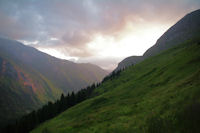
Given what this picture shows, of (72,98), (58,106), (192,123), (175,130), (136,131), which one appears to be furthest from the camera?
(72,98)

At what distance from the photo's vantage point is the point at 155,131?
19.4 meters

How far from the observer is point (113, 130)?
26.5 m

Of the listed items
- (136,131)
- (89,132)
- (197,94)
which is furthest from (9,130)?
(197,94)

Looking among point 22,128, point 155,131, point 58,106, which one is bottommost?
point 22,128

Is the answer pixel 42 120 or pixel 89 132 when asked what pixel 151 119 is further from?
pixel 42 120

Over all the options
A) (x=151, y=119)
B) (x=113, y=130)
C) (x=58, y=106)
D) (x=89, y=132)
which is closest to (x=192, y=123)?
(x=151, y=119)

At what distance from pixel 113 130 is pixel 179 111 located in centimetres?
1399

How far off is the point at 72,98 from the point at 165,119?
8803cm

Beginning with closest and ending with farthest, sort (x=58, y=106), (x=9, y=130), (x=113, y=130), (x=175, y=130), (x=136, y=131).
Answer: (x=175, y=130) → (x=136, y=131) → (x=113, y=130) → (x=9, y=130) → (x=58, y=106)

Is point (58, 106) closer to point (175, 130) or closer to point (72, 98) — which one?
point (72, 98)

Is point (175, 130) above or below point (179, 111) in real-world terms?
below

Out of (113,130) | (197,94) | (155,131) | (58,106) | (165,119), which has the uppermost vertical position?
(197,94)

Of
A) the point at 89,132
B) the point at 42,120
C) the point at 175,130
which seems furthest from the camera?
the point at 42,120

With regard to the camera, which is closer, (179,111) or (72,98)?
(179,111)
